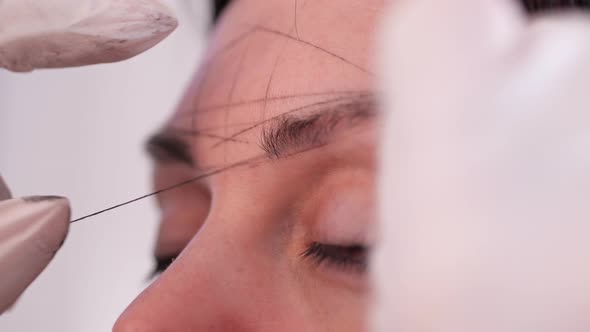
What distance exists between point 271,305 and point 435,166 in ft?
0.49

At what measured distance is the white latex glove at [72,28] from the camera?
33cm

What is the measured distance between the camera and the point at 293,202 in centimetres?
32

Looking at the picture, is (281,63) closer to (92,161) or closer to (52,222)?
(52,222)

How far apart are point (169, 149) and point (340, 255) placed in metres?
0.19

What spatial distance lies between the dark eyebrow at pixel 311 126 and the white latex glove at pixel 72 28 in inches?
3.7

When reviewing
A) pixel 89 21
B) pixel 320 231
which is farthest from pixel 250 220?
pixel 89 21

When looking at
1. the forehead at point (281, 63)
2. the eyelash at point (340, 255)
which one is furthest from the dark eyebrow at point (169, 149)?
the eyelash at point (340, 255)

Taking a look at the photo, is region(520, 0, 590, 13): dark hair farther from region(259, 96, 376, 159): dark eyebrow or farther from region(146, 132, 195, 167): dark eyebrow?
region(146, 132, 195, 167): dark eyebrow

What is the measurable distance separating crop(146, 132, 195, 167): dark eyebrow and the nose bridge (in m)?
0.09

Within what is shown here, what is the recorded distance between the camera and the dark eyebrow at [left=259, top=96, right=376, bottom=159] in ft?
0.96

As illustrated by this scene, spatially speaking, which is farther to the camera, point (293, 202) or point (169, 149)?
point (169, 149)

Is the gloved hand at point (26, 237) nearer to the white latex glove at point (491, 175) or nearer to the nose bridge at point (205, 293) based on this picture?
the nose bridge at point (205, 293)

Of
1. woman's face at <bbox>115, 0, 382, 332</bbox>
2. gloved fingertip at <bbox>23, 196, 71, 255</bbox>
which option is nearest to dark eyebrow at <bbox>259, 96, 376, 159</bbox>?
woman's face at <bbox>115, 0, 382, 332</bbox>

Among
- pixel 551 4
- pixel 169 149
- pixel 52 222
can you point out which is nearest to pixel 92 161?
pixel 169 149
